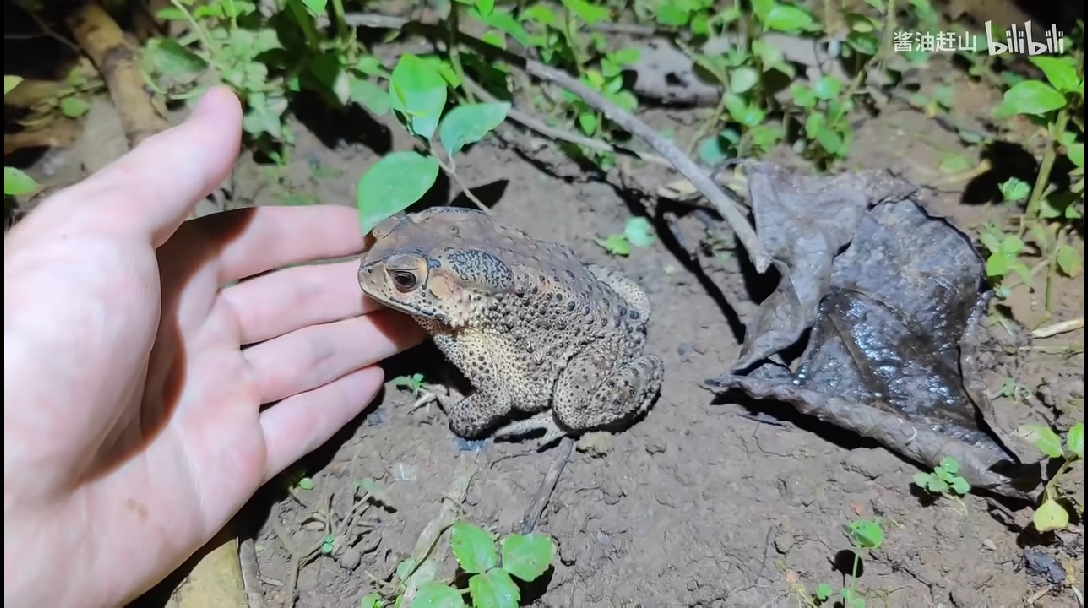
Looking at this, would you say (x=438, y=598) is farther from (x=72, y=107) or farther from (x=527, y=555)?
(x=72, y=107)

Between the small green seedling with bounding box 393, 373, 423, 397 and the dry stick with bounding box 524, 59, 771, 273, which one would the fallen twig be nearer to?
the dry stick with bounding box 524, 59, 771, 273

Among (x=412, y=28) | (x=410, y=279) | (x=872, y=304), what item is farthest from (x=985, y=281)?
(x=412, y=28)

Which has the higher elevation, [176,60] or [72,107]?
[176,60]

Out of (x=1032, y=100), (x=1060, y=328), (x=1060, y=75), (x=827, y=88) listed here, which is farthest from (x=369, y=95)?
(x=1060, y=328)

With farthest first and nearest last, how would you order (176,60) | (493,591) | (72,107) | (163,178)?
(72,107)
(176,60)
(493,591)
(163,178)

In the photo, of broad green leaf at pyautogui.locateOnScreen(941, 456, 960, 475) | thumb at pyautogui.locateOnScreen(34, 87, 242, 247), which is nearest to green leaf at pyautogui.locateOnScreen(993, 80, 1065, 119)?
broad green leaf at pyautogui.locateOnScreen(941, 456, 960, 475)

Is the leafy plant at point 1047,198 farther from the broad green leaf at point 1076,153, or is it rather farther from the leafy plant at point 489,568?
the leafy plant at point 489,568
